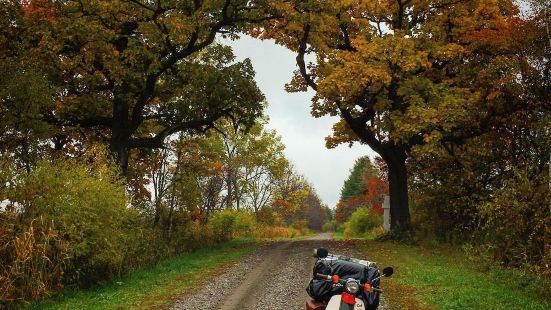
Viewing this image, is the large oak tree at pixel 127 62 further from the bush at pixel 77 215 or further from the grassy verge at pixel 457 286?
the grassy verge at pixel 457 286

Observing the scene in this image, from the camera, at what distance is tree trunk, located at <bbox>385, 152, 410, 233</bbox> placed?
942 inches

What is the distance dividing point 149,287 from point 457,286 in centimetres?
767

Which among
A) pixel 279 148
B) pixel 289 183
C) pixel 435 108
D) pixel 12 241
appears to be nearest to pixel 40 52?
pixel 12 241

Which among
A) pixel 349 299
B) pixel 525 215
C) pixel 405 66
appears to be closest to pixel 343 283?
pixel 349 299

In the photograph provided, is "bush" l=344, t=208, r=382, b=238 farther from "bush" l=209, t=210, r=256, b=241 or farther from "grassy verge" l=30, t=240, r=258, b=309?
"grassy verge" l=30, t=240, r=258, b=309

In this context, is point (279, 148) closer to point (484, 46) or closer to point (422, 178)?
point (422, 178)

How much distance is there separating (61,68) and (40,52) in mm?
1682

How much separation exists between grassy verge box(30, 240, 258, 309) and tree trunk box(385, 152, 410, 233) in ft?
29.2

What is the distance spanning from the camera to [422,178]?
2477 cm

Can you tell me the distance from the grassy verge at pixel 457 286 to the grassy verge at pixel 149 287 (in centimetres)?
532

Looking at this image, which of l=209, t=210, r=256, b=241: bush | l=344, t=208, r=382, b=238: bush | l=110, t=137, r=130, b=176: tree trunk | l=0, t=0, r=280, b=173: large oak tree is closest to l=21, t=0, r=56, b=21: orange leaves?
l=0, t=0, r=280, b=173: large oak tree

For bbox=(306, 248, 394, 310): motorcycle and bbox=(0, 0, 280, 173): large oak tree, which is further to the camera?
bbox=(0, 0, 280, 173): large oak tree

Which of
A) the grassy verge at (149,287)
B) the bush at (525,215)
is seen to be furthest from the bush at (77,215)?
the bush at (525,215)

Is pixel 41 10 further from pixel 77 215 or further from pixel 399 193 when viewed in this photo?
pixel 399 193
